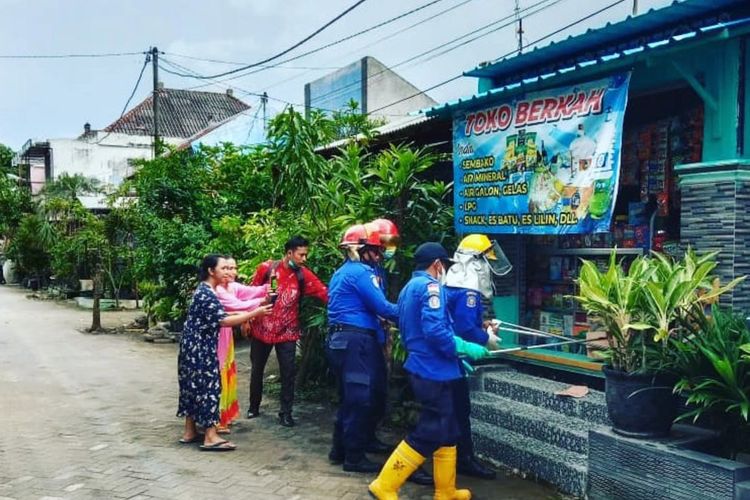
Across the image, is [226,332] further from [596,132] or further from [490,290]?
[596,132]

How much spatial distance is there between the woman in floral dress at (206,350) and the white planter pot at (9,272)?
28708 mm

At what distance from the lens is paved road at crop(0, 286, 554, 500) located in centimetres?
506

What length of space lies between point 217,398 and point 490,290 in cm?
249

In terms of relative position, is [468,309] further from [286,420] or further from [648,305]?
[286,420]

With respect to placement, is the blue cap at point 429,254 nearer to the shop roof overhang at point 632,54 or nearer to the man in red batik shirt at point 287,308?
the shop roof overhang at point 632,54

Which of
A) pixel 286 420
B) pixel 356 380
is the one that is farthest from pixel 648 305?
pixel 286 420

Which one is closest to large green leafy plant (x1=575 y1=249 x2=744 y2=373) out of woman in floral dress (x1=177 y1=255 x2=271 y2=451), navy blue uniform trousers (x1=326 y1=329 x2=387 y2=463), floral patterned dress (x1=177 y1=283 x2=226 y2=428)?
navy blue uniform trousers (x1=326 y1=329 x2=387 y2=463)

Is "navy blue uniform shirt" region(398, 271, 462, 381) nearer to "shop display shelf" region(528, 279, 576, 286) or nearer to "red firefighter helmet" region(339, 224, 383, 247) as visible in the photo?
"red firefighter helmet" region(339, 224, 383, 247)

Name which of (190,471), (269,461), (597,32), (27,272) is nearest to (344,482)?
(269,461)

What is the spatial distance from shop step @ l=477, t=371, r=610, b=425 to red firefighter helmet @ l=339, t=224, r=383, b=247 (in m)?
1.74

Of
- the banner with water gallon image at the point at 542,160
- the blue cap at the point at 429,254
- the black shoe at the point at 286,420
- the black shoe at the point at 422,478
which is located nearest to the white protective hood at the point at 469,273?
the blue cap at the point at 429,254

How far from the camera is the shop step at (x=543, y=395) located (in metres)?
5.16

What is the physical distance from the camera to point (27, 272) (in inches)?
1076

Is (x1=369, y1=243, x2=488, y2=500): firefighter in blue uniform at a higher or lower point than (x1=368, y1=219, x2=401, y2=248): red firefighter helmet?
lower
